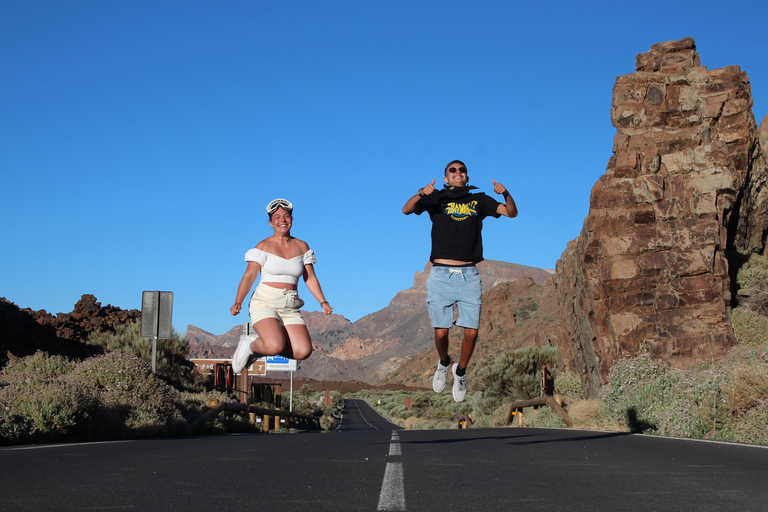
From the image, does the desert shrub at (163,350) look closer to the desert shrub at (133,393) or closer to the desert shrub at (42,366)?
the desert shrub at (42,366)

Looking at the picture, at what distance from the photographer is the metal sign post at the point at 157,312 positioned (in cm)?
1939

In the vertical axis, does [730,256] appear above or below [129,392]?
above

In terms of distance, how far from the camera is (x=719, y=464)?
9078mm

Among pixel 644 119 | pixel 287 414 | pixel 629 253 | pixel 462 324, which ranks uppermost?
pixel 644 119

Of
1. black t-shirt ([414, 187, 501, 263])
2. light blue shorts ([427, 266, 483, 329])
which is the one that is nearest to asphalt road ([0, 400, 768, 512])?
light blue shorts ([427, 266, 483, 329])

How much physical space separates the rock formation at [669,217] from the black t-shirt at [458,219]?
A: 2178 centimetres

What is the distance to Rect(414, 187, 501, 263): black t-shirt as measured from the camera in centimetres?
937

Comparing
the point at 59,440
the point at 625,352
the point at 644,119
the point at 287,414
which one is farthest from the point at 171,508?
the point at 644,119

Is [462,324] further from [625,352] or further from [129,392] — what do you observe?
[625,352]

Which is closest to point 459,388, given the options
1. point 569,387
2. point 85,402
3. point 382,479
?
point 382,479

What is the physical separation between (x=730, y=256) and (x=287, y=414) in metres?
21.8

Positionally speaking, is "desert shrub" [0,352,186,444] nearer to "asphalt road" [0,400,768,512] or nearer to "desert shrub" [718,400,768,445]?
"asphalt road" [0,400,768,512]

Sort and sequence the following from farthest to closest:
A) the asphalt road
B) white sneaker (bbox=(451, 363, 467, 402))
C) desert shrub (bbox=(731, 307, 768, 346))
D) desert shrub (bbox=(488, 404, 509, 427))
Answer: desert shrub (bbox=(488, 404, 509, 427)) < desert shrub (bbox=(731, 307, 768, 346)) < white sneaker (bbox=(451, 363, 467, 402)) < the asphalt road

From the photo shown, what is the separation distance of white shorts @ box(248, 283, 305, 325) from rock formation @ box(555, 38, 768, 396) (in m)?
23.5
